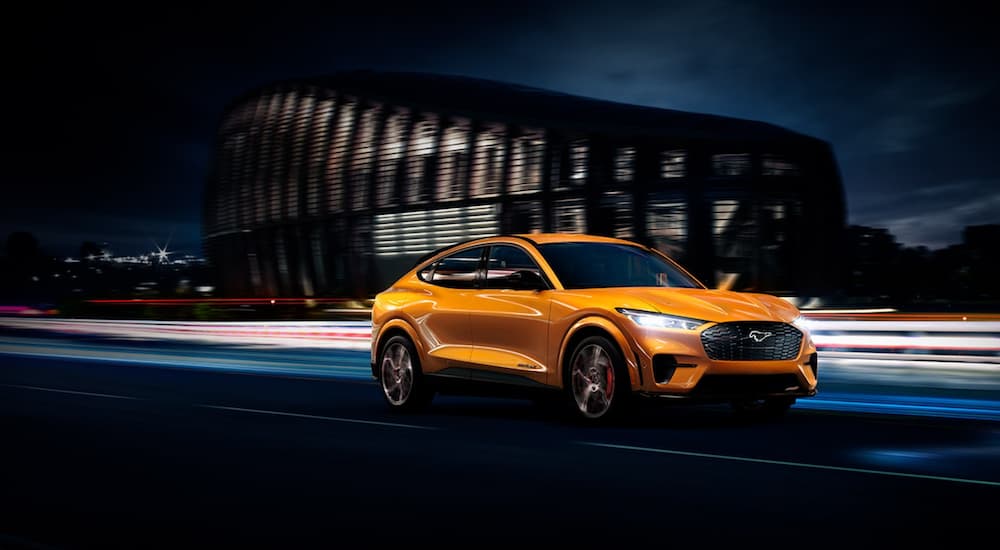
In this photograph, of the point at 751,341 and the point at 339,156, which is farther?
the point at 339,156

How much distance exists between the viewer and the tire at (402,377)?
11.6 m

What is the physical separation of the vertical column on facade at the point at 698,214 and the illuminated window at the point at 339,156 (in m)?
24.2

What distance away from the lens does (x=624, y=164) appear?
5588cm

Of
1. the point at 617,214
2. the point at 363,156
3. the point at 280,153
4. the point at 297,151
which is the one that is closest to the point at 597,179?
the point at 617,214

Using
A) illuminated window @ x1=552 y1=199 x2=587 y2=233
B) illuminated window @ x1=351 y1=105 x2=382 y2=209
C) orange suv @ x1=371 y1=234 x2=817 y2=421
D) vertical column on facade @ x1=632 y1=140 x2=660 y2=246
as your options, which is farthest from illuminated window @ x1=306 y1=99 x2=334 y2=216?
orange suv @ x1=371 y1=234 x2=817 y2=421

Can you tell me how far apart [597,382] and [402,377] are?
2.71 m

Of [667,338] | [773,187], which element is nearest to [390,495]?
[667,338]

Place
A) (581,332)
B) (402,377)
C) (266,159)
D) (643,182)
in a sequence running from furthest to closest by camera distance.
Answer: (266,159) < (643,182) < (402,377) < (581,332)

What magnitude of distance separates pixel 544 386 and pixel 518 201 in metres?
49.5

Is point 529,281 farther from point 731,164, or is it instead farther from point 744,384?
point 731,164

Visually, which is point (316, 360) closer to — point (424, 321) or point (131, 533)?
point (424, 321)

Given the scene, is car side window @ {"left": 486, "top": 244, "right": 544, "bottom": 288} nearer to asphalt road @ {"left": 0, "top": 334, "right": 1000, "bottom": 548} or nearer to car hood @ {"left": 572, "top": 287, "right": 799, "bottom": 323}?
car hood @ {"left": 572, "top": 287, "right": 799, "bottom": 323}

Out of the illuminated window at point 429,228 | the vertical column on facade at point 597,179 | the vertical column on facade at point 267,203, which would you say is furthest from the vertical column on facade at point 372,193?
the vertical column on facade at point 597,179

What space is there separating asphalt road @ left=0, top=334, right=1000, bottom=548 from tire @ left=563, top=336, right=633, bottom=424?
0.18m
